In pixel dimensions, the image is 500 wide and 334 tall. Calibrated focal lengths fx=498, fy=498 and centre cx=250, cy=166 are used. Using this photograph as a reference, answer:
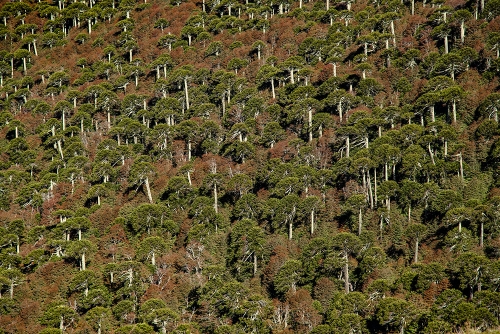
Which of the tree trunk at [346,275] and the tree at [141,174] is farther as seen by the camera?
the tree at [141,174]

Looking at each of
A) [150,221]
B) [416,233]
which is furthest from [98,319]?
[416,233]

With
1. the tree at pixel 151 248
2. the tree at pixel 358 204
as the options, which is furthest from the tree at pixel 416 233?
the tree at pixel 151 248

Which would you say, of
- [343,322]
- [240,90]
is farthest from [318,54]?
[343,322]

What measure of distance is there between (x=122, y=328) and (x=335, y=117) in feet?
148

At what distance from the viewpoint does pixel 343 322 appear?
160ft

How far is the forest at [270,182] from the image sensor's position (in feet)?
178

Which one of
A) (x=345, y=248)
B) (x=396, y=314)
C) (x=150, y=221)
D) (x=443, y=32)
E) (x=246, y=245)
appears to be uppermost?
(x=443, y=32)

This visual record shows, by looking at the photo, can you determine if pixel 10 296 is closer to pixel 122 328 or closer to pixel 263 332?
pixel 122 328

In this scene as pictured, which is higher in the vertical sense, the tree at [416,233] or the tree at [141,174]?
the tree at [141,174]

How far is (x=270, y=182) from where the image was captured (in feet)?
225

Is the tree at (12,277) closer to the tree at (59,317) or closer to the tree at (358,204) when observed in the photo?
the tree at (59,317)

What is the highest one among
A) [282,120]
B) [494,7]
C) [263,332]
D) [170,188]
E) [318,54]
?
[494,7]

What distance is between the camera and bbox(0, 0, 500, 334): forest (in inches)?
2135

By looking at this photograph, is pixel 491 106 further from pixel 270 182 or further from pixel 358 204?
pixel 270 182
